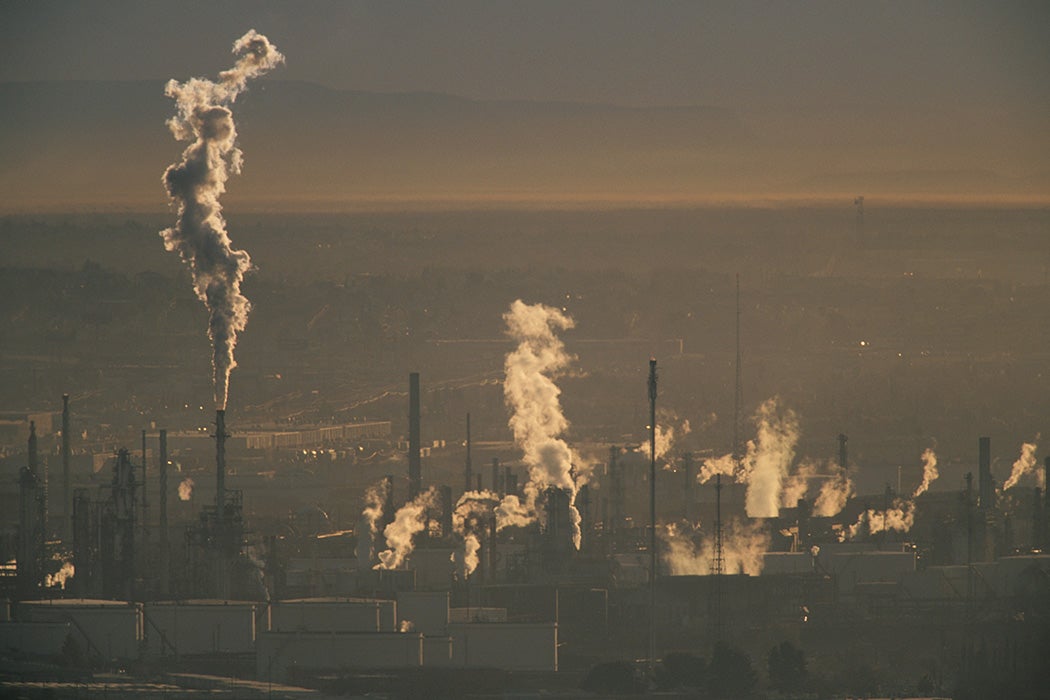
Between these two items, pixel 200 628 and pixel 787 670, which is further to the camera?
pixel 200 628

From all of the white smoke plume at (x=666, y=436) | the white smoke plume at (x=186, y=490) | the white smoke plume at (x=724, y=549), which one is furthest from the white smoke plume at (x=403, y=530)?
the white smoke plume at (x=666, y=436)

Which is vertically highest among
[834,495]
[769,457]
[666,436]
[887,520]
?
[666,436]

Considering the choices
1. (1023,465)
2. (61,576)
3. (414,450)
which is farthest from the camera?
(1023,465)

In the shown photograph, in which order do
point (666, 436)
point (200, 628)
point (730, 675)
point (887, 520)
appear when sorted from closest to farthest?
point (730, 675), point (200, 628), point (887, 520), point (666, 436)

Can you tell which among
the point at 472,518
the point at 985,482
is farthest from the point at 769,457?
the point at 472,518

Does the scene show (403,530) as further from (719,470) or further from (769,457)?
(769,457)

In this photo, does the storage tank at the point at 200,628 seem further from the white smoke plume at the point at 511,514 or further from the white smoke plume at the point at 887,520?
the white smoke plume at the point at 887,520

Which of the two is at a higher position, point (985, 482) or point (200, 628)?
point (985, 482)

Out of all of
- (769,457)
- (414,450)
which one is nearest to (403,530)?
(414,450)
